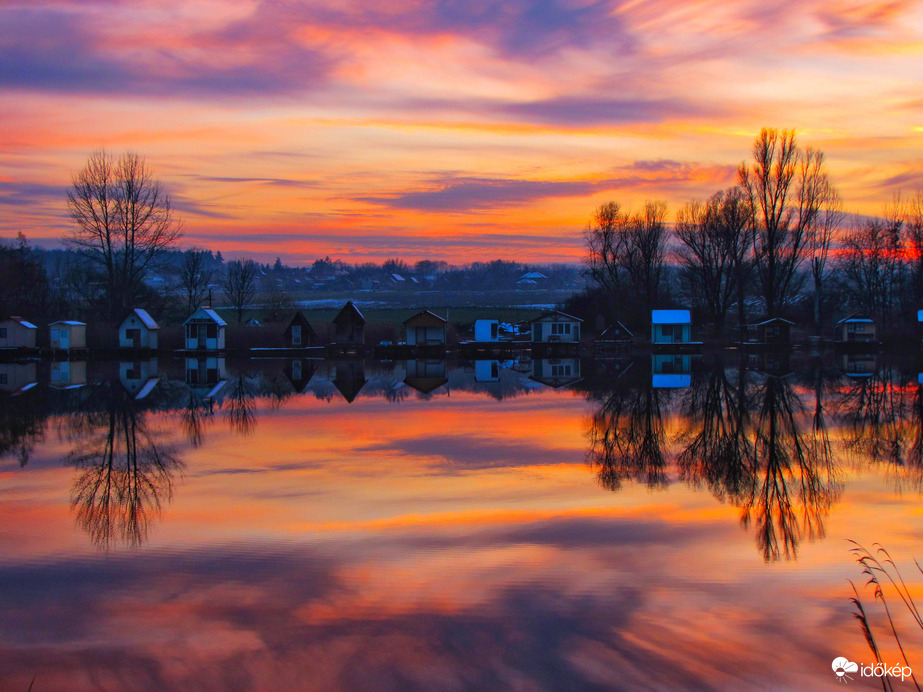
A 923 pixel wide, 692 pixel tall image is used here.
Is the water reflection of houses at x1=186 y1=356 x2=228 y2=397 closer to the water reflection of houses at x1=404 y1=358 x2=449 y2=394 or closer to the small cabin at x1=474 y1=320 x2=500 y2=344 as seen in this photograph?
the water reflection of houses at x1=404 y1=358 x2=449 y2=394

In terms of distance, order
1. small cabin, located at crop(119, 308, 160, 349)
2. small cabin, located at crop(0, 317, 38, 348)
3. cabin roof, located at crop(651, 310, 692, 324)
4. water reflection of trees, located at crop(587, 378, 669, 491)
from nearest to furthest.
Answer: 1. water reflection of trees, located at crop(587, 378, 669, 491)
2. small cabin, located at crop(0, 317, 38, 348)
3. small cabin, located at crop(119, 308, 160, 349)
4. cabin roof, located at crop(651, 310, 692, 324)

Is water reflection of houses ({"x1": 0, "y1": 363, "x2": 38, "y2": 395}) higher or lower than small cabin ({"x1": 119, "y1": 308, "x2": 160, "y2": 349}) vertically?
lower

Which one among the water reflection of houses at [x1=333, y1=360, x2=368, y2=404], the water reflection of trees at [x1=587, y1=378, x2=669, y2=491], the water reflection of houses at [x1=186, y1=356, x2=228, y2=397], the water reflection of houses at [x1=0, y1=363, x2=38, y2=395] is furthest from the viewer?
the water reflection of houses at [x1=0, y1=363, x2=38, y2=395]

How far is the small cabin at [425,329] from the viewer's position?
181 ft

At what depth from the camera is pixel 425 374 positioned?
1497 inches

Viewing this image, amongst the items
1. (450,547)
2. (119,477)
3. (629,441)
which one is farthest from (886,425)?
(119,477)

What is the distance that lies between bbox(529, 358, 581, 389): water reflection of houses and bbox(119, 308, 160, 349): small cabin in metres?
24.6

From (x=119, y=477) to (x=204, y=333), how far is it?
40.7m

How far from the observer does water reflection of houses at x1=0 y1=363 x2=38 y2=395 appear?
98.7ft

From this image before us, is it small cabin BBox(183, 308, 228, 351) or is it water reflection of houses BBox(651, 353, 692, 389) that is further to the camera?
small cabin BBox(183, 308, 228, 351)

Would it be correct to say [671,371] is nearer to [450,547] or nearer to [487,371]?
[487,371]

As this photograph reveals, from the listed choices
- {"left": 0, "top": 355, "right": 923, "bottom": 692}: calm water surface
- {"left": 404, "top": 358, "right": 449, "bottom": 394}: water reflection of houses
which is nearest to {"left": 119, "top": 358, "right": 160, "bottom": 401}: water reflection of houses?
{"left": 0, "top": 355, "right": 923, "bottom": 692}: calm water surface

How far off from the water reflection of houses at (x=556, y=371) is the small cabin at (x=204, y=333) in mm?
20120

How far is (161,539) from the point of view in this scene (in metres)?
10.0
